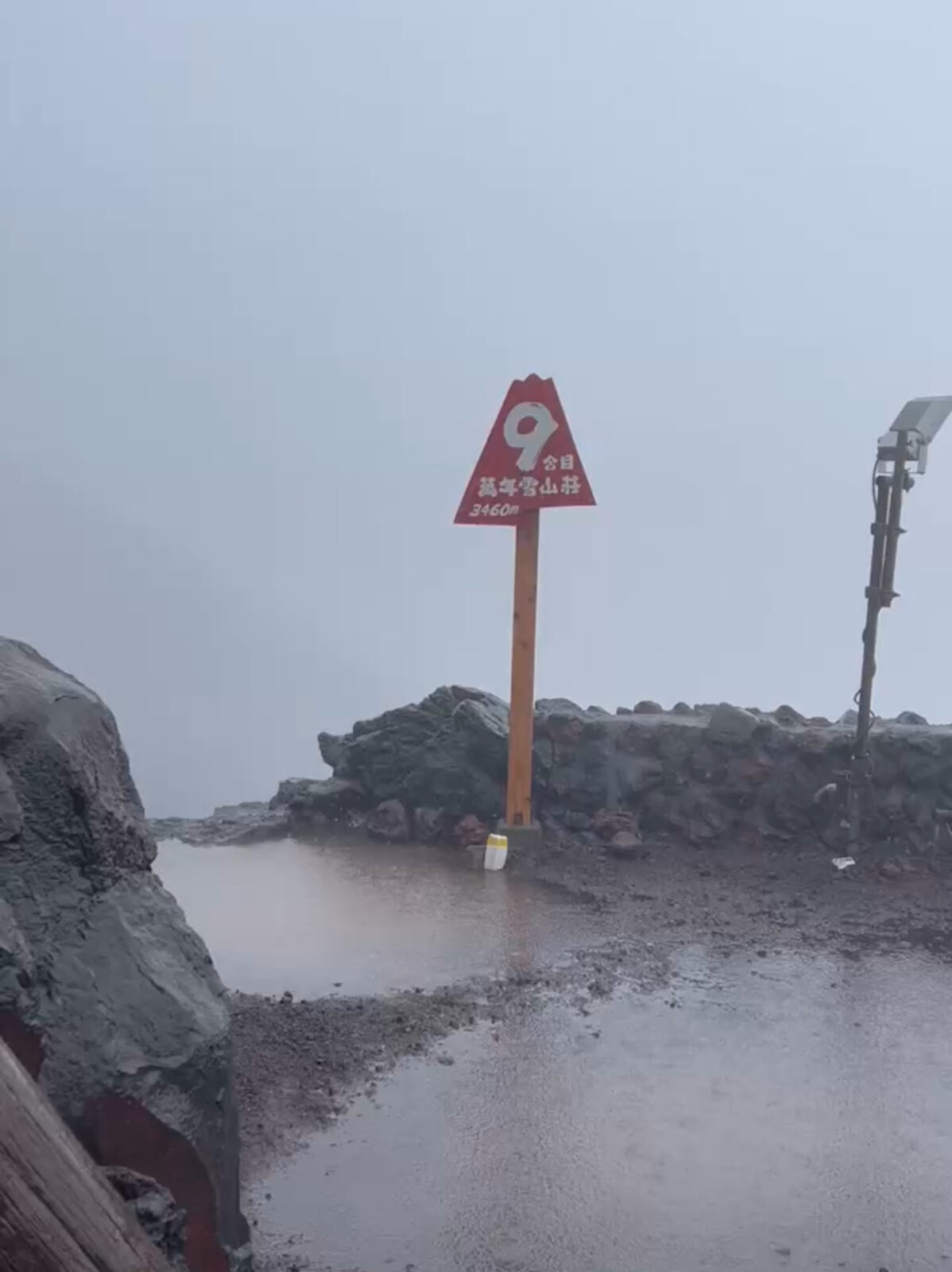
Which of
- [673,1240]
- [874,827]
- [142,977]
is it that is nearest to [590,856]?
[874,827]

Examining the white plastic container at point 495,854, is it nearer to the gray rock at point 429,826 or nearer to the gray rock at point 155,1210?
the gray rock at point 429,826

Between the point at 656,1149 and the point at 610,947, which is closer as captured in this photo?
the point at 656,1149

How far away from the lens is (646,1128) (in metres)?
4.25

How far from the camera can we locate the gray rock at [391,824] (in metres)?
8.24

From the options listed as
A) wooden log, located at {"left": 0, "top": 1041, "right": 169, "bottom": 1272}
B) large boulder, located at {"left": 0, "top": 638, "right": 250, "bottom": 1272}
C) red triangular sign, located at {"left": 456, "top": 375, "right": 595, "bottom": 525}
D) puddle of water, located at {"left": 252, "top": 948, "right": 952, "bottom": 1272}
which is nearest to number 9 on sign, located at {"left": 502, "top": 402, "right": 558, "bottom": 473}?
red triangular sign, located at {"left": 456, "top": 375, "right": 595, "bottom": 525}

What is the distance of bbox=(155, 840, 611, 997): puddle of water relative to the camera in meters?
5.79

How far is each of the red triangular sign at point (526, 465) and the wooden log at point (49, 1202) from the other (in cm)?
578

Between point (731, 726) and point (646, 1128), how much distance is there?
4.22 m

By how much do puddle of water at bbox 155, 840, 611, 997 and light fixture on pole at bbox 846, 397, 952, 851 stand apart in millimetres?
2019

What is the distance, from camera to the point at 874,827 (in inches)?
305

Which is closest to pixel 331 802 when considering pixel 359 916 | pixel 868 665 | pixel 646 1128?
pixel 359 916

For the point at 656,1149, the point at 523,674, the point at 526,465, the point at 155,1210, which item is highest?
the point at 526,465

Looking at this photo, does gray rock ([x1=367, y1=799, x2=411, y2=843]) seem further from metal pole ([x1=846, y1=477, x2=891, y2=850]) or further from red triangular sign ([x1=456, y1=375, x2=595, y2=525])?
metal pole ([x1=846, y1=477, x2=891, y2=850])

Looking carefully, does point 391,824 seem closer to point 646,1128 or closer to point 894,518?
point 894,518
